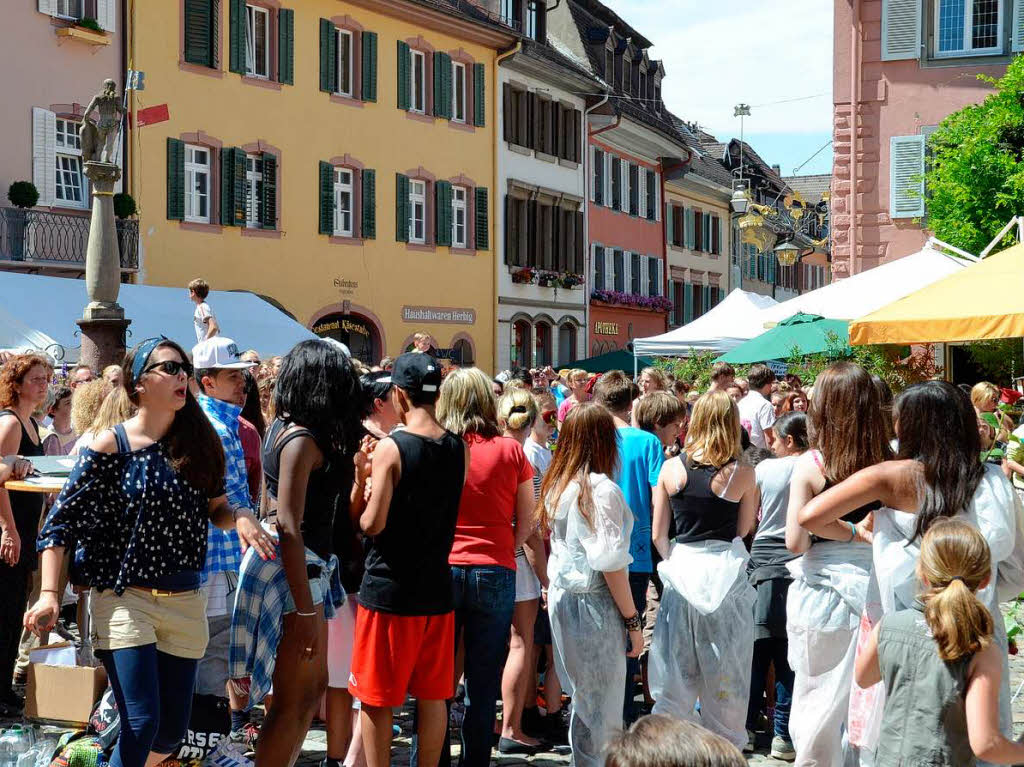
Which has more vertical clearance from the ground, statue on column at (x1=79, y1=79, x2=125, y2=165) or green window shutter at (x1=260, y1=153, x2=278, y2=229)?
green window shutter at (x1=260, y1=153, x2=278, y2=229)

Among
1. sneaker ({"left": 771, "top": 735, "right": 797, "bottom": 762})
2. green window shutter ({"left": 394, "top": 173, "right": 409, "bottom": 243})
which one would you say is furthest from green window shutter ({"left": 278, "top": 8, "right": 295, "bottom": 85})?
sneaker ({"left": 771, "top": 735, "right": 797, "bottom": 762})

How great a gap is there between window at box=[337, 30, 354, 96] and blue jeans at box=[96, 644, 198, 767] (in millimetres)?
23695

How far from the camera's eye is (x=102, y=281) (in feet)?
50.0

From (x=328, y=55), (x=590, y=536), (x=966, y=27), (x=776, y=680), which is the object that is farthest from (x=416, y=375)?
(x=328, y=55)

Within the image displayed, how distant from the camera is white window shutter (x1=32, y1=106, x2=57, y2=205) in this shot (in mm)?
20953

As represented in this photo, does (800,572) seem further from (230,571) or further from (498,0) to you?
(498,0)

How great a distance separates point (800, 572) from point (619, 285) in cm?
3477

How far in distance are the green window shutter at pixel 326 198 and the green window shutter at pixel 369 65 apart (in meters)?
1.94

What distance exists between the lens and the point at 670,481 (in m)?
6.23

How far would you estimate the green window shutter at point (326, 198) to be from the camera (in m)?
26.7

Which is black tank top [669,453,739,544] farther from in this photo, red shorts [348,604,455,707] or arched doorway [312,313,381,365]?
arched doorway [312,313,381,365]

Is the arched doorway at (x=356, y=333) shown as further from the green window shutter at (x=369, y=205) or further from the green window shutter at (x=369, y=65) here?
the green window shutter at (x=369, y=65)

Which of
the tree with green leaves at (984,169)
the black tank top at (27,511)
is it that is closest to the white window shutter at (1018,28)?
the tree with green leaves at (984,169)

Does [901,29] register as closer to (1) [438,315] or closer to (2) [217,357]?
(1) [438,315]
